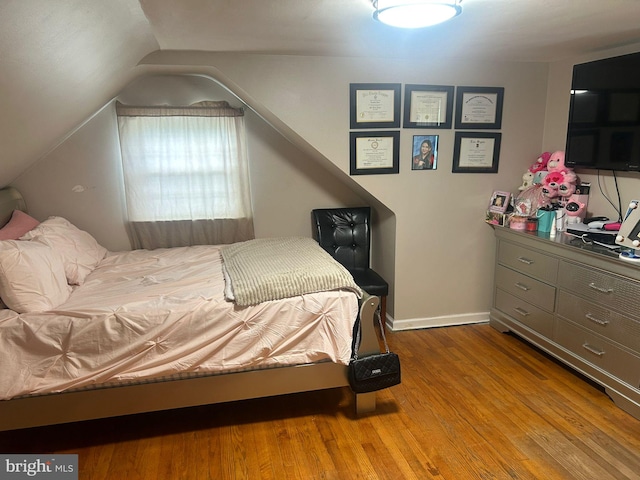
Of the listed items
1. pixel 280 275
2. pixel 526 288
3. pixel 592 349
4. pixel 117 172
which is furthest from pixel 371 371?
pixel 117 172

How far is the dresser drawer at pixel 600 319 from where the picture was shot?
2340mm

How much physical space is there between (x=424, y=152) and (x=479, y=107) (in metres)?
0.55

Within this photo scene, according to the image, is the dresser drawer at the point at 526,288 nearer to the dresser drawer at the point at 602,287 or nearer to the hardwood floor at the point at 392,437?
the dresser drawer at the point at 602,287

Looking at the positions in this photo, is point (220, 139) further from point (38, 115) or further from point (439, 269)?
point (439, 269)

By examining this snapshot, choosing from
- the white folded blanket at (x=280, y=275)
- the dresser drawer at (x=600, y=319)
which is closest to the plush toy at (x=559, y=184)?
the dresser drawer at (x=600, y=319)

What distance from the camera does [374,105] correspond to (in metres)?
3.14

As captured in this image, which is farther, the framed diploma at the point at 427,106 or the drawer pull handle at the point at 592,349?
the framed diploma at the point at 427,106

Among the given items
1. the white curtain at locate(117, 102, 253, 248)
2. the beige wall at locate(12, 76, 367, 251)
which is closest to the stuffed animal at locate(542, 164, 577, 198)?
the beige wall at locate(12, 76, 367, 251)

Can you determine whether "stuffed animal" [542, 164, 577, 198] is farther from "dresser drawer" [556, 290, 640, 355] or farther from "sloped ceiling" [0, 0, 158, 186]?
"sloped ceiling" [0, 0, 158, 186]

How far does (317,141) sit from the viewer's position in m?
3.11

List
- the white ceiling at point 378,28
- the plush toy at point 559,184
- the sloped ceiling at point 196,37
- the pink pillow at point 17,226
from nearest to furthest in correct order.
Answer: the sloped ceiling at point 196,37 → the white ceiling at point 378,28 → the pink pillow at point 17,226 → the plush toy at point 559,184

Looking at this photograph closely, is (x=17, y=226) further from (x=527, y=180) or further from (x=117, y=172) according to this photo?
(x=527, y=180)

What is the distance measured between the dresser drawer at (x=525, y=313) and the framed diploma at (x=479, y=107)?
4.37 feet

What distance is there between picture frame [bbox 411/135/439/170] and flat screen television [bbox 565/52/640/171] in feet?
3.00
